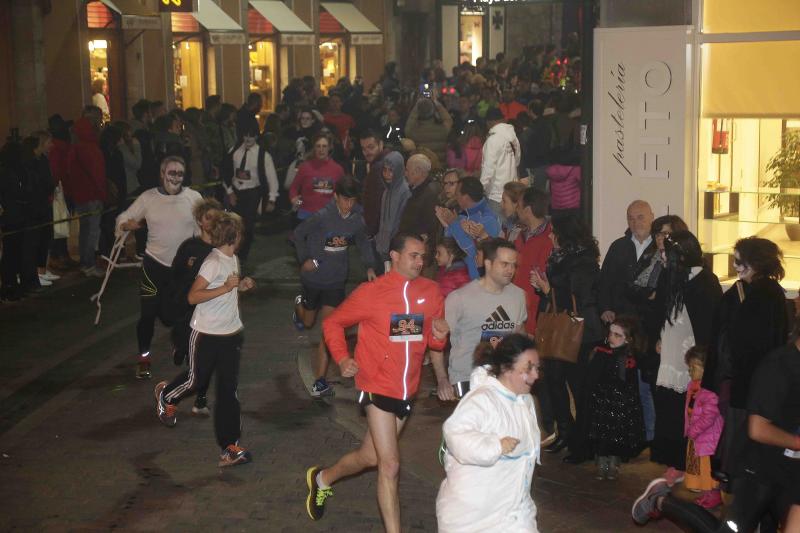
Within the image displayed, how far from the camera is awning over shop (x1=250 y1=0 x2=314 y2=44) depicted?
3419 centimetres

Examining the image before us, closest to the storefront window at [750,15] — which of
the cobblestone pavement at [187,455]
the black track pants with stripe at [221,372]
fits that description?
the cobblestone pavement at [187,455]

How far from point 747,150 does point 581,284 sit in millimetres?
3208

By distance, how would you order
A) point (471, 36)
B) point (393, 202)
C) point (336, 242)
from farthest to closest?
point (471, 36)
point (393, 202)
point (336, 242)

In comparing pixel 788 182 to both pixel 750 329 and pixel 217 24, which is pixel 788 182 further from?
pixel 217 24

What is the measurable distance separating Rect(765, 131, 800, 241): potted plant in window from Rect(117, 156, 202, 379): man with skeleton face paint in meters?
5.06

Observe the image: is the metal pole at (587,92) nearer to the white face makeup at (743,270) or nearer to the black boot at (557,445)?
the black boot at (557,445)

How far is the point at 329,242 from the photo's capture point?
11.6 metres

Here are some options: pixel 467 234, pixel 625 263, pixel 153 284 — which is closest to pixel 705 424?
pixel 625 263

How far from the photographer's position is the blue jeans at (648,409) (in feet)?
30.3

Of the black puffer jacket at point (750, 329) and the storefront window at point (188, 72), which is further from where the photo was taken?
the storefront window at point (188, 72)

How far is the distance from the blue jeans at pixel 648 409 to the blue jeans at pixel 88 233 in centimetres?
1019

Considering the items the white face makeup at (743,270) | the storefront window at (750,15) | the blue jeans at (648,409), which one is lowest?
the blue jeans at (648,409)

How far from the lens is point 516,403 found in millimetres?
6051

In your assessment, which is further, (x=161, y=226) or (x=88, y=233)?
(x=88, y=233)
